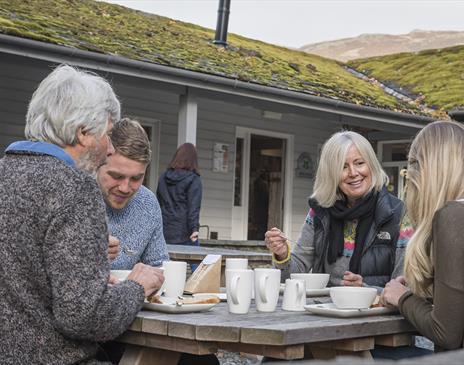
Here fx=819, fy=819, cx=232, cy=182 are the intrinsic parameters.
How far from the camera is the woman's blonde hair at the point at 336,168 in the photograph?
4.23 metres

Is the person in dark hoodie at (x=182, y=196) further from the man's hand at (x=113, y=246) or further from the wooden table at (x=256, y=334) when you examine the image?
the wooden table at (x=256, y=334)

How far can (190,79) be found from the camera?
9.96 m

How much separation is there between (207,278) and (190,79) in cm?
671

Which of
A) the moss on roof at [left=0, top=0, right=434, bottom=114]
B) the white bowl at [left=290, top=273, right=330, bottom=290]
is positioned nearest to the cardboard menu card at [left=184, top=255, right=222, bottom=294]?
the white bowl at [left=290, top=273, right=330, bottom=290]

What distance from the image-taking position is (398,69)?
17.7m

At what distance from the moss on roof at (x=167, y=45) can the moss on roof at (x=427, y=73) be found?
0.83 metres

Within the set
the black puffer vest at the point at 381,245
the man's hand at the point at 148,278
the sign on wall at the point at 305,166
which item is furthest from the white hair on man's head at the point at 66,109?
the sign on wall at the point at 305,166

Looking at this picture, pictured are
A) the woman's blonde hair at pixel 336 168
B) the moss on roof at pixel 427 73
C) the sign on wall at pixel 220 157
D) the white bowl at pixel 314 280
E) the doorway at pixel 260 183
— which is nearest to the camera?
the white bowl at pixel 314 280

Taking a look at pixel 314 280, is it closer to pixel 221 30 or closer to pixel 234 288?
pixel 234 288

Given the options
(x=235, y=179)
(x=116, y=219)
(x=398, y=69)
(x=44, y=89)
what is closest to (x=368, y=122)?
(x=235, y=179)

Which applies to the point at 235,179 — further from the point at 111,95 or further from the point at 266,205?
the point at 111,95

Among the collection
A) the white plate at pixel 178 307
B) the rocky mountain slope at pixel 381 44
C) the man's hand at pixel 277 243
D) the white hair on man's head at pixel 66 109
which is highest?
the rocky mountain slope at pixel 381 44

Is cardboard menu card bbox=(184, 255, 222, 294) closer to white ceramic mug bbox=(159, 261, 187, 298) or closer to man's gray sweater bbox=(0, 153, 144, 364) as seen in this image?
white ceramic mug bbox=(159, 261, 187, 298)

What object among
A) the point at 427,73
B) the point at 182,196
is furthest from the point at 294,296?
the point at 427,73
